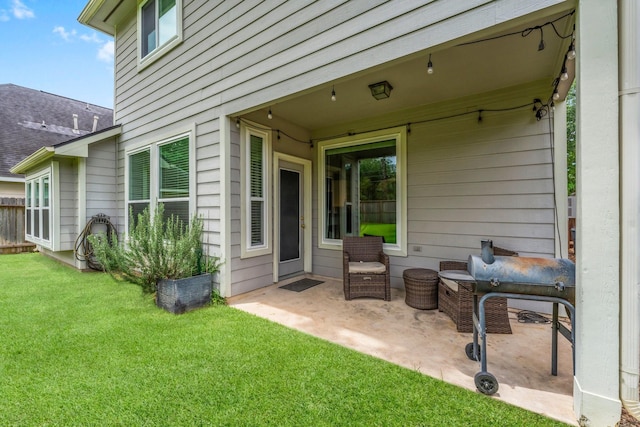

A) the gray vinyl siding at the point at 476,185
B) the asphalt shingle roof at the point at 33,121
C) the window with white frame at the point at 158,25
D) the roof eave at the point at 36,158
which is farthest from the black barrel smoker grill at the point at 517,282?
the asphalt shingle roof at the point at 33,121

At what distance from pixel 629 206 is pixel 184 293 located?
398cm

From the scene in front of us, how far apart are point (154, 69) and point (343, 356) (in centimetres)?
551

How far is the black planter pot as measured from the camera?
3404 millimetres

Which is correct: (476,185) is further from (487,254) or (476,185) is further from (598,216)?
(598,216)

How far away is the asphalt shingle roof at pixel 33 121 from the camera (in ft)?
32.0

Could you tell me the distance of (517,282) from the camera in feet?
6.28

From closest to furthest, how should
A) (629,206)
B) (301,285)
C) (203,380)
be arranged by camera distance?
(629,206), (203,380), (301,285)

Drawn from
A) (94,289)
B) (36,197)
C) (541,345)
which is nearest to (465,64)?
(541,345)

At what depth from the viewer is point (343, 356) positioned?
2.40 metres

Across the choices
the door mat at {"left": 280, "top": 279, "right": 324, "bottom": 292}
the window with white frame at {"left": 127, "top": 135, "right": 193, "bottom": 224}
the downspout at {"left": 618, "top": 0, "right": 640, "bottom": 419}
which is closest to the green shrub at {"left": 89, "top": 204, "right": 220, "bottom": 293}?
the window with white frame at {"left": 127, "top": 135, "right": 193, "bottom": 224}

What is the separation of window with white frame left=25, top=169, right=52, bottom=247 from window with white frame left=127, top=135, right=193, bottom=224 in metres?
1.82

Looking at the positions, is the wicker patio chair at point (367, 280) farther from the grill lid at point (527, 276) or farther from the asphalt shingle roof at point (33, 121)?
the asphalt shingle roof at point (33, 121)

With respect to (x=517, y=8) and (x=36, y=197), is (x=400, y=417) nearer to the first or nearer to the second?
(x=517, y=8)

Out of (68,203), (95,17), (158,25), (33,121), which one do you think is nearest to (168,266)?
(68,203)
